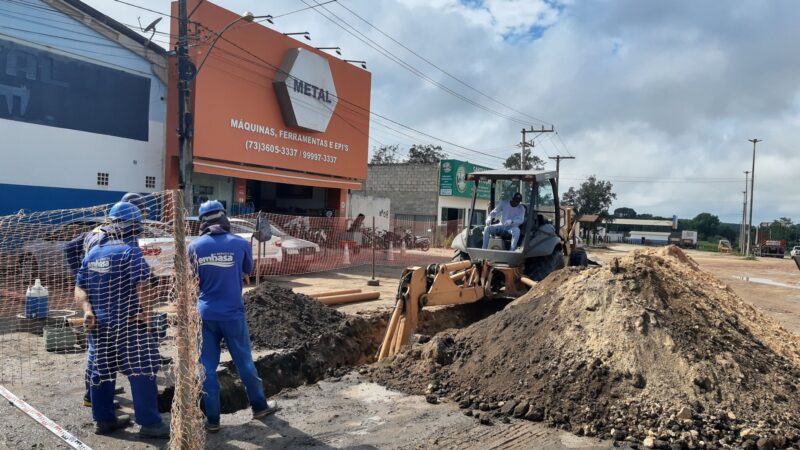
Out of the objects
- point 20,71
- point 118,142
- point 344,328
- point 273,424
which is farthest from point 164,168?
point 273,424

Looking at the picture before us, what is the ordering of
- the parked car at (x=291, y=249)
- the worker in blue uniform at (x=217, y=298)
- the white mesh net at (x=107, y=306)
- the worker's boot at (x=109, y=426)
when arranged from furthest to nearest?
1. the parked car at (x=291, y=249)
2. the worker in blue uniform at (x=217, y=298)
3. the worker's boot at (x=109, y=426)
4. the white mesh net at (x=107, y=306)

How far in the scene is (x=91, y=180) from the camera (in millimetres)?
16219

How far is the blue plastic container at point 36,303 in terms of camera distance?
7012 mm

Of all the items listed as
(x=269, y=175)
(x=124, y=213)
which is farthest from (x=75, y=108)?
(x=124, y=213)

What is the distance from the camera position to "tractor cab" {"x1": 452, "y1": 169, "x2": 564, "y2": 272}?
866 cm

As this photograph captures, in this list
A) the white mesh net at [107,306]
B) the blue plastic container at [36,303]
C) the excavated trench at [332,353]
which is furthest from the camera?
the blue plastic container at [36,303]

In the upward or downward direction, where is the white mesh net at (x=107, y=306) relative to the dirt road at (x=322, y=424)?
upward

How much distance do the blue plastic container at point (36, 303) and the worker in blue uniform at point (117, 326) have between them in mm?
3063

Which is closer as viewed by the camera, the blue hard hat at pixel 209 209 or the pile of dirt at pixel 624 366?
the pile of dirt at pixel 624 366

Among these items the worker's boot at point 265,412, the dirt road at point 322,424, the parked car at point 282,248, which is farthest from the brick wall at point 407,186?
the worker's boot at point 265,412

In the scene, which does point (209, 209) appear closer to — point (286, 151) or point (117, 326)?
→ point (117, 326)

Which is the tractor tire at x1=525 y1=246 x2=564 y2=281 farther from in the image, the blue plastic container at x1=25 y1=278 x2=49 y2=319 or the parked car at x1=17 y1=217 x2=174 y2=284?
the blue plastic container at x1=25 y1=278 x2=49 y2=319

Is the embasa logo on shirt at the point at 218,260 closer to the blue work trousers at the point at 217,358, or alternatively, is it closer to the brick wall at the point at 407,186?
the blue work trousers at the point at 217,358

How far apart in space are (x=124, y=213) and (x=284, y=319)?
3.53 meters
